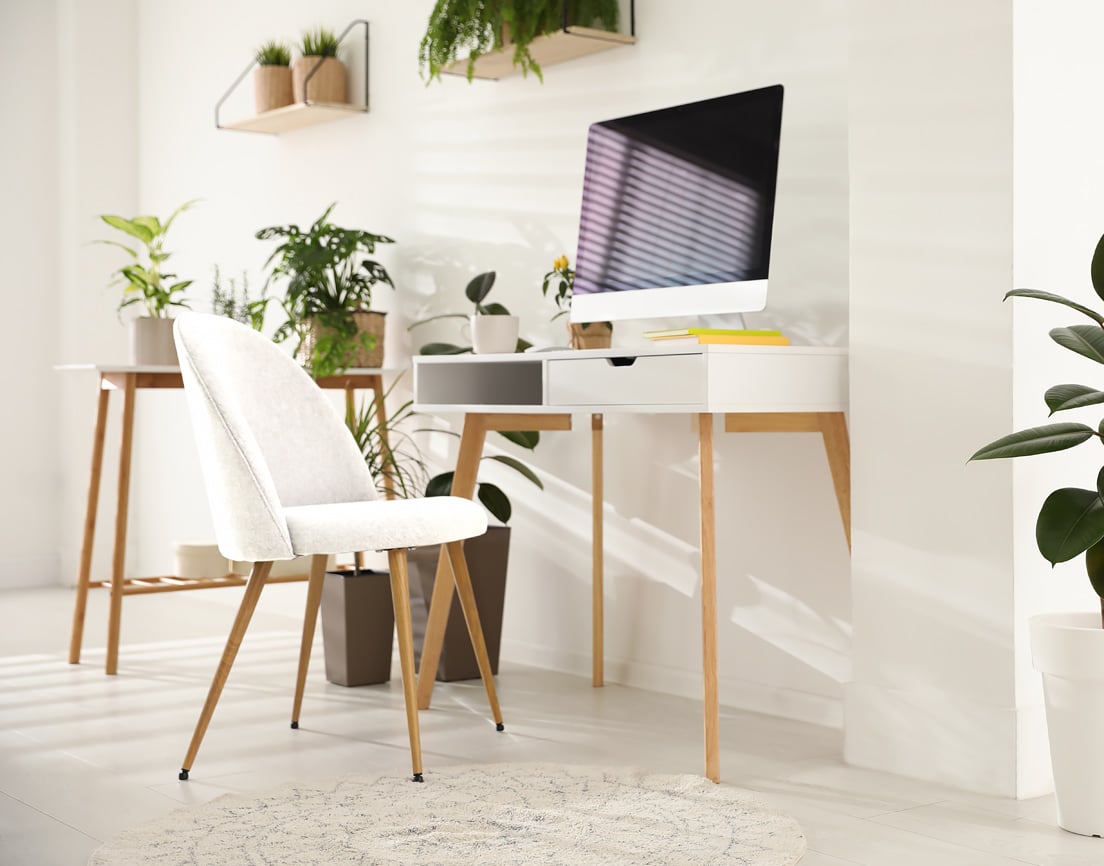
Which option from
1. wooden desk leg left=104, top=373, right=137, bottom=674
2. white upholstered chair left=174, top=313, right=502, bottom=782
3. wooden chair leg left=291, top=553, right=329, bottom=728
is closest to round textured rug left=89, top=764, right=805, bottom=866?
white upholstered chair left=174, top=313, right=502, bottom=782

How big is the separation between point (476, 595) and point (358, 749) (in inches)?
27.9

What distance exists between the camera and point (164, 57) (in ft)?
16.4

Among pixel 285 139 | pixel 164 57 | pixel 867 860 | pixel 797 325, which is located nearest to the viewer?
pixel 867 860

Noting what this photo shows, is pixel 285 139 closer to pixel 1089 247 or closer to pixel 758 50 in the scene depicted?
pixel 758 50

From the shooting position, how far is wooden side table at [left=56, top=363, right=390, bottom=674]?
3367 millimetres

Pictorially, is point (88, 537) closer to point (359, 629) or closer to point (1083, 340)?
point (359, 629)

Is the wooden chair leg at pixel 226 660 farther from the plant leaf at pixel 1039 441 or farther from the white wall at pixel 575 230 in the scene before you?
the plant leaf at pixel 1039 441

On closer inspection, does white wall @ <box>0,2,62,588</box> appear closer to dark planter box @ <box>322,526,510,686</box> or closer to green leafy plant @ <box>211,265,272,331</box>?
green leafy plant @ <box>211,265,272,331</box>

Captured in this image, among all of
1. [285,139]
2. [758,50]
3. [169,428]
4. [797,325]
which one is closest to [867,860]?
[797,325]

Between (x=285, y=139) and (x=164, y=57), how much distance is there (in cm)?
101

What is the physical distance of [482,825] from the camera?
199 cm

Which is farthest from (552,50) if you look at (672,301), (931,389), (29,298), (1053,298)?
(29,298)

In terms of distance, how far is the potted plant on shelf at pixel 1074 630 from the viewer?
1923 mm

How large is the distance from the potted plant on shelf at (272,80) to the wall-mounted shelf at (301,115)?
40 mm
